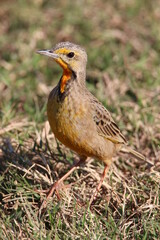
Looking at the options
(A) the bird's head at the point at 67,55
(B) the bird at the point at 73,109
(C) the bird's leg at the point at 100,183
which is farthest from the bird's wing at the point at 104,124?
(A) the bird's head at the point at 67,55

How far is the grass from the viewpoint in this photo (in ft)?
17.6

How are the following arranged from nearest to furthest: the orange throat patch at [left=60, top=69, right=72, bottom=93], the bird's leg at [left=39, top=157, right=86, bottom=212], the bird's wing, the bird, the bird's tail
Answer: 1. the bird's leg at [left=39, top=157, right=86, bottom=212]
2. the bird
3. the orange throat patch at [left=60, top=69, right=72, bottom=93]
4. the bird's wing
5. the bird's tail

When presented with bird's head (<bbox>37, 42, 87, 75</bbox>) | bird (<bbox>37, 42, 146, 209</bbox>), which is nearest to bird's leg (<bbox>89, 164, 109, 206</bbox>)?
bird (<bbox>37, 42, 146, 209</bbox>)

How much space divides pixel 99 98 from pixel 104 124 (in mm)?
1889

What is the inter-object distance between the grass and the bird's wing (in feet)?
1.48

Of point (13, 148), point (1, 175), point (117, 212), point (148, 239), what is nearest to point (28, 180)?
point (1, 175)

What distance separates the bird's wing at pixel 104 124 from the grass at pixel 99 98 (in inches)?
17.7

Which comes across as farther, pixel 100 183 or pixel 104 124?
pixel 104 124

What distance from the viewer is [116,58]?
945cm

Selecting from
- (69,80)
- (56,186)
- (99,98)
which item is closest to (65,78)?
(69,80)

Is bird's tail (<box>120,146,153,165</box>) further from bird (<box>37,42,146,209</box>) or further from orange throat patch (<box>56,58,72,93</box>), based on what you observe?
orange throat patch (<box>56,58,72,93</box>)

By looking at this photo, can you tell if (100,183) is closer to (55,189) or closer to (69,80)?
(55,189)

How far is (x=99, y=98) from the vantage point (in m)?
8.14

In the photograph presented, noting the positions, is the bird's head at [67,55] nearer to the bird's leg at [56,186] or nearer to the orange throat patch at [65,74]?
the orange throat patch at [65,74]
